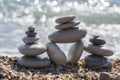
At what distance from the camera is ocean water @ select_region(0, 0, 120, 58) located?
420 inches

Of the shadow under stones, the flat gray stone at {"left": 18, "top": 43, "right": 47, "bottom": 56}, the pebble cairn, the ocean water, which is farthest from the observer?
the ocean water

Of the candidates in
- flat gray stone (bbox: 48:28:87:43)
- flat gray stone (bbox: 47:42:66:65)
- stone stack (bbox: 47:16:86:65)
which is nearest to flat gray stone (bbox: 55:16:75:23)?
stone stack (bbox: 47:16:86:65)

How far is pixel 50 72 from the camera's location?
6.37 m

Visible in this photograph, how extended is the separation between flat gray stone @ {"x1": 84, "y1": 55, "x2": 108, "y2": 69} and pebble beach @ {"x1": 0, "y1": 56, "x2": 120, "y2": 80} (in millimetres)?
67

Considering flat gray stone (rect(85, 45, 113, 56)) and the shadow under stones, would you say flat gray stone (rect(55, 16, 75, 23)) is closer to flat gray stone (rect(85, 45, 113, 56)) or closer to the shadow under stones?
→ flat gray stone (rect(85, 45, 113, 56))

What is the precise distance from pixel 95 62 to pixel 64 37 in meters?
0.59

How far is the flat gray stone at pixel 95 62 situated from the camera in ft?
22.1

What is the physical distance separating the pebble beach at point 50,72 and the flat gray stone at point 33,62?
56mm

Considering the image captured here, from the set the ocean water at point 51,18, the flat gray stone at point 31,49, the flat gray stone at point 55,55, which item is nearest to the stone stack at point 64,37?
the flat gray stone at point 55,55

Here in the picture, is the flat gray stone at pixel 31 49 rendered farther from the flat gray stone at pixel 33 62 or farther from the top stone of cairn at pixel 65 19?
the top stone of cairn at pixel 65 19

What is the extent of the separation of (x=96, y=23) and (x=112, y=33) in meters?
2.24

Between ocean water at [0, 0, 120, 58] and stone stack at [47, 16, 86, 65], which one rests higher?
stone stack at [47, 16, 86, 65]

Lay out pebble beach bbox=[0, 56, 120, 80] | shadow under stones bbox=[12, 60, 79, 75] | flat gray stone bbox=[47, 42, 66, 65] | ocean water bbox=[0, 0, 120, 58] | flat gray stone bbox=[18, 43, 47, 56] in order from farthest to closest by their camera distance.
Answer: ocean water bbox=[0, 0, 120, 58]
flat gray stone bbox=[47, 42, 66, 65]
flat gray stone bbox=[18, 43, 47, 56]
shadow under stones bbox=[12, 60, 79, 75]
pebble beach bbox=[0, 56, 120, 80]

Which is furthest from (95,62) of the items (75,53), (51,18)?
(51,18)
